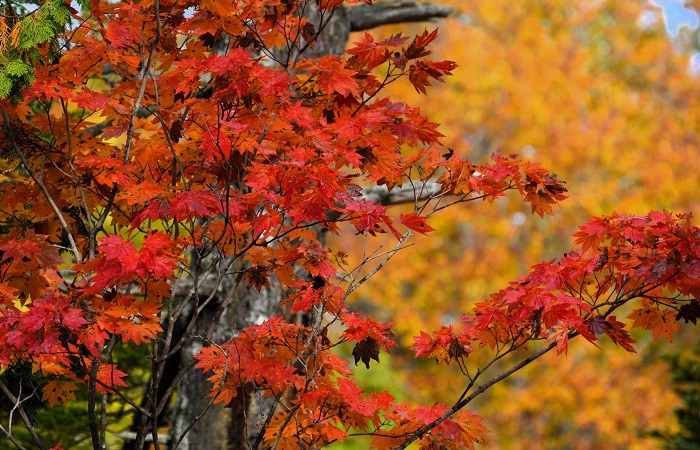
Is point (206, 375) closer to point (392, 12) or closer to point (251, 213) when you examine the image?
point (251, 213)

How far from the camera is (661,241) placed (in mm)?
3020

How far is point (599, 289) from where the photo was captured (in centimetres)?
330

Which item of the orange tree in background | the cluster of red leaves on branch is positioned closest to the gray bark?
the cluster of red leaves on branch

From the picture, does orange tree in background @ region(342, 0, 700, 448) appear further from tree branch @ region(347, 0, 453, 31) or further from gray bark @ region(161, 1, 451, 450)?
gray bark @ region(161, 1, 451, 450)

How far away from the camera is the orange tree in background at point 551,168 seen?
1535 cm

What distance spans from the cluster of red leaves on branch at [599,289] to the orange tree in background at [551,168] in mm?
12024

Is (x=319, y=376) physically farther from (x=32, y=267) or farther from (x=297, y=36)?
(x=297, y=36)

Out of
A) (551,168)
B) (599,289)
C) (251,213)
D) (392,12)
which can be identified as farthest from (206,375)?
(551,168)

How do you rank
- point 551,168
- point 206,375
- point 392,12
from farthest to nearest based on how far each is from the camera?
point 551,168, point 392,12, point 206,375

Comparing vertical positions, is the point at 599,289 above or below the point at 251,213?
below

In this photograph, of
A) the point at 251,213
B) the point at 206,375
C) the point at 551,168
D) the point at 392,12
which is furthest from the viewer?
the point at 551,168

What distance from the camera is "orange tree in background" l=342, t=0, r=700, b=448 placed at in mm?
15352

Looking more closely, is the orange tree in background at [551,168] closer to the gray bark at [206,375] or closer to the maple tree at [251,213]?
the gray bark at [206,375]

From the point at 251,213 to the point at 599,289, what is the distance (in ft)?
4.68
